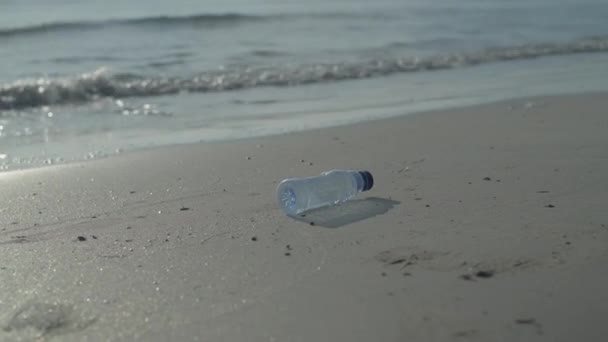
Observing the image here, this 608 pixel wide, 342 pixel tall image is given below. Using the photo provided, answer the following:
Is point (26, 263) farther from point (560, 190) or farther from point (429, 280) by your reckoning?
point (560, 190)

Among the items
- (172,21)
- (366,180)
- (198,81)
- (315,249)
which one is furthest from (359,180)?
(172,21)

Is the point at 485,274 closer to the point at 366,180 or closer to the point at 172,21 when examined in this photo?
the point at 366,180

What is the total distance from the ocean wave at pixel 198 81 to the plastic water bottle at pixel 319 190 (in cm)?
516

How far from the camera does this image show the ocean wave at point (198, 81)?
7.91m

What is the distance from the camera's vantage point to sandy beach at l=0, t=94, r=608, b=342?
2068mm

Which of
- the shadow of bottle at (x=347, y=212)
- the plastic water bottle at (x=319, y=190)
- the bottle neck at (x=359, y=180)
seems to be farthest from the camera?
the bottle neck at (x=359, y=180)

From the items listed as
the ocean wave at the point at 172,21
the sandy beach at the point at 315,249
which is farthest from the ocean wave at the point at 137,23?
the sandy beach at the point at 315,249

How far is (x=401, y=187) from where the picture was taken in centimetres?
348

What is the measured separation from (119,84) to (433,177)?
568 centimetres

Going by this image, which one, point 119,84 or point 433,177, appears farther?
point 119,84

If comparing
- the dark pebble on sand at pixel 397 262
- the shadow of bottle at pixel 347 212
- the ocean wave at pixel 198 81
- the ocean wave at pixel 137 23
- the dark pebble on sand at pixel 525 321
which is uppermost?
the dark pebble on sand at pixel 525 321

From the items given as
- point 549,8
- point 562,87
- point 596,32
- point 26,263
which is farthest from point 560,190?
point 549,8

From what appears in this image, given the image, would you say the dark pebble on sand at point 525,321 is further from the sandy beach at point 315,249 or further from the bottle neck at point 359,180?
the bottle neck at point 359,180

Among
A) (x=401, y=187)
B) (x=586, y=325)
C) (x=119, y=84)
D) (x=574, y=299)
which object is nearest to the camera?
(x=586, y=325)
